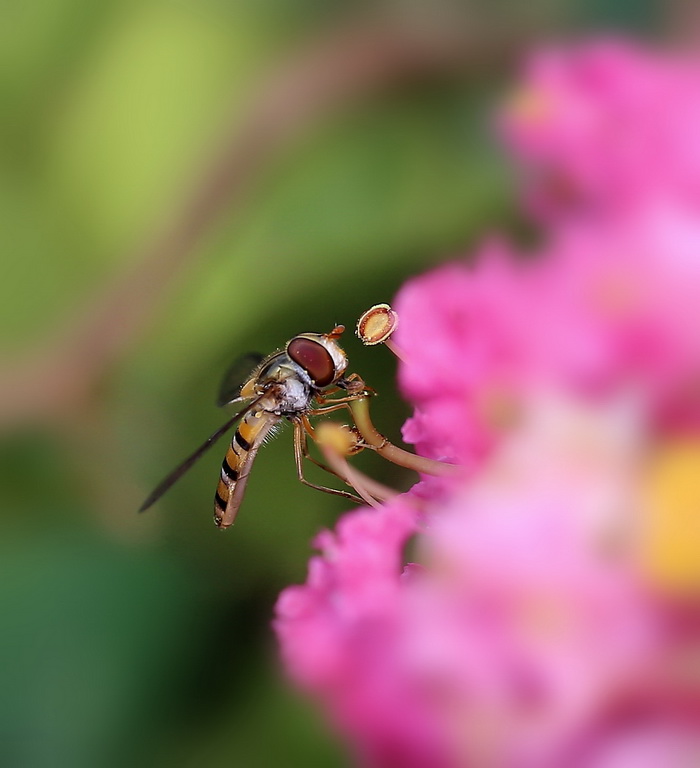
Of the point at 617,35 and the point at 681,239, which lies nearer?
the point at 681,239

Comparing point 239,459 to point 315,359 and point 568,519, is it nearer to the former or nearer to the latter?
point 315,359

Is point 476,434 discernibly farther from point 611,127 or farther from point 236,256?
point 236,256

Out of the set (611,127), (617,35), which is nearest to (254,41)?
(617,35)

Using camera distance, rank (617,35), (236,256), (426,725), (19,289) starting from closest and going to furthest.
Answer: (426,725) < (617,35) < (236,256) < (19,289)

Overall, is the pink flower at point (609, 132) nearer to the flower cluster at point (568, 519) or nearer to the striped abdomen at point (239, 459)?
the flower cluster at point (568, 519)

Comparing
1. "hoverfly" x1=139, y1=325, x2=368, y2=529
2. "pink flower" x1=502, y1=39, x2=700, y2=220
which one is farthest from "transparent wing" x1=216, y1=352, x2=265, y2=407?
"pink flower" x1=502, y1=39, x2=700, y2=220

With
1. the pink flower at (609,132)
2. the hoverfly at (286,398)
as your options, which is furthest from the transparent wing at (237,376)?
the pink flower at (609,132)

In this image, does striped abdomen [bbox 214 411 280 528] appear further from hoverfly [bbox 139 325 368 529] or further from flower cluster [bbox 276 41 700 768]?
flower cluster [bbox 276 41 700 768]
